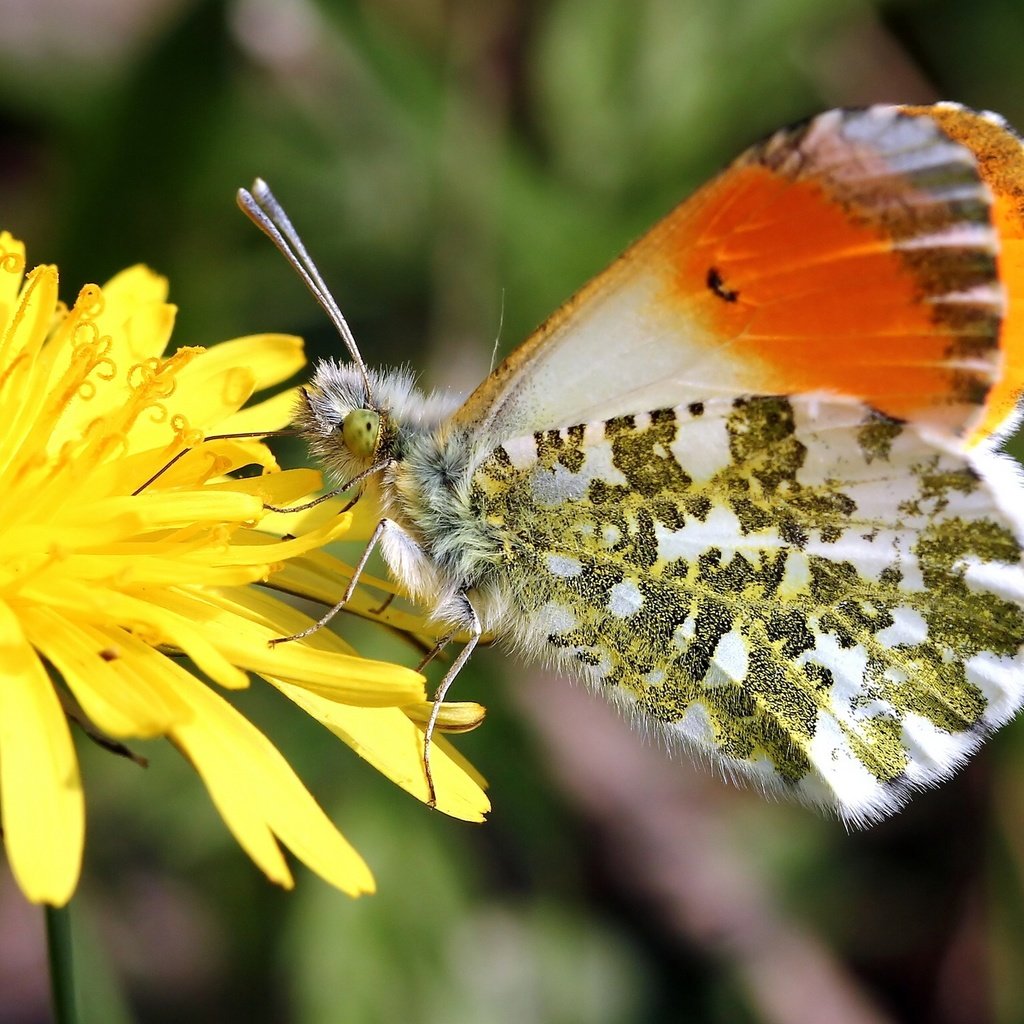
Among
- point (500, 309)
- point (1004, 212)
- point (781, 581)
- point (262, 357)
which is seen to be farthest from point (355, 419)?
point (500, 309)

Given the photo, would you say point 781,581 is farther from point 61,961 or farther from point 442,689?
point 61,961

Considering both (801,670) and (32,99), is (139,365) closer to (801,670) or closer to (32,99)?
(801,670)

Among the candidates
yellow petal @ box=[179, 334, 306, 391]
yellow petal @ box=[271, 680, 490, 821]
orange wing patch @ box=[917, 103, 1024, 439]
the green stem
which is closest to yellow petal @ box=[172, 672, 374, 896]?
yellow petal @ box=[271, 680, 490, 821]

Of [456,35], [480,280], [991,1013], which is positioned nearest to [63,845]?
[480,280]

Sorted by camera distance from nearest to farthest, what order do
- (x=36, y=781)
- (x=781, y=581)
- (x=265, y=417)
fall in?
(x=36, y=781), (x=781, y=581), (x=265, y=417)

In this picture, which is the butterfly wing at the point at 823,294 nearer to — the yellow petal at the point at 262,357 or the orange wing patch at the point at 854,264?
the orange wing patch at the point at 854,264

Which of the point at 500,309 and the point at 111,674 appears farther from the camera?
the point at 500,309

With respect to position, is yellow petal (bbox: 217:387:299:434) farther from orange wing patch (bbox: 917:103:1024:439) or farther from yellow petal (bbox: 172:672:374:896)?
orange wing patch (bbox: 917:103:1024:439)

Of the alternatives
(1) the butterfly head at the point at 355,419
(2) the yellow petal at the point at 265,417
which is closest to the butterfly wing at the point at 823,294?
(1) the butterfly head at the point at 355,419
